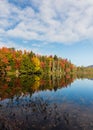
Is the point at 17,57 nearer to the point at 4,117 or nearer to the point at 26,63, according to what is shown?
the point at 26,63

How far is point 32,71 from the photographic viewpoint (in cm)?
12888

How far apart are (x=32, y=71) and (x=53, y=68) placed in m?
44.1

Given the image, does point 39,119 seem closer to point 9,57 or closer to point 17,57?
point 9,57

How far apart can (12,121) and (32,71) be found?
10885 centimetres

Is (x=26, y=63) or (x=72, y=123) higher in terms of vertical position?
(x=26, y=63)

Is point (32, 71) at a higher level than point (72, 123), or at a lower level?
higher

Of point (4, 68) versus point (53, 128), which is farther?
point (4, 68)

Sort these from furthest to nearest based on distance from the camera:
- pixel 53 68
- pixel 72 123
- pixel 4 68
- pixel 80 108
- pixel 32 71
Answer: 1. pixel 53 68
2. pixel 32 71
3. pixel 4 68
4. pixel 80 108
5. pixel 72 123

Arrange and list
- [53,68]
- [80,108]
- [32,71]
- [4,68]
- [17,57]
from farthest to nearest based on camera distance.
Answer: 1. [53,68]
2. [32,71]
3. [17,57]
4. [4,68]
5. [80,108]

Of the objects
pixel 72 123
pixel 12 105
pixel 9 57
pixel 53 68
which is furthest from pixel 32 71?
pixel 72 123

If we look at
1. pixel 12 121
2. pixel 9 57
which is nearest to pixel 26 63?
pixel 9 57

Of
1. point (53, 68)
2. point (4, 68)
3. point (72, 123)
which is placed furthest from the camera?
point (53, 68)

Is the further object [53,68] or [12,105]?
[53,68]

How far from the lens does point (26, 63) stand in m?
121
